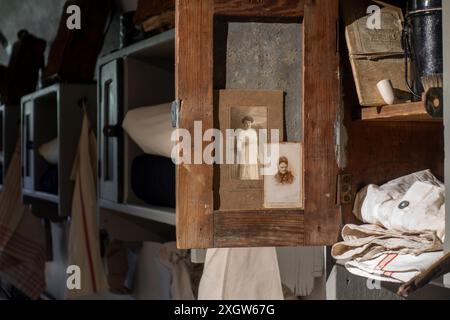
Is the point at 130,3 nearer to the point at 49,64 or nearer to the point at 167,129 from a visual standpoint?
the point at 49,64

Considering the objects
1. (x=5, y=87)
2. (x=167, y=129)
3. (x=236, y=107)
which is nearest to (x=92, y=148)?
(x=167, y=129)

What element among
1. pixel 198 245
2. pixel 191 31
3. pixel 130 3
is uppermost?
pixel 130 3

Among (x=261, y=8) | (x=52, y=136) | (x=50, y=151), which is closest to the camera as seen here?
(x=261, y=8)

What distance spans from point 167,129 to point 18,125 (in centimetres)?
200

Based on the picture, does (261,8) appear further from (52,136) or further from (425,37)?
(52,136)

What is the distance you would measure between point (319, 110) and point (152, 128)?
2.52 feet

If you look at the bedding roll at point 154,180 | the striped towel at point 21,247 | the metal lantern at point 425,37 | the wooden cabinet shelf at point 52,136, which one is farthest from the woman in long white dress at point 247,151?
the striped towel at point 21,247

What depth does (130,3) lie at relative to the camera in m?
2.81

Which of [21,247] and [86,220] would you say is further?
[21,247]

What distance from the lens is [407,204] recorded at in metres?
1.19

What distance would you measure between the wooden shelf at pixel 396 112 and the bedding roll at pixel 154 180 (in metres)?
0.86

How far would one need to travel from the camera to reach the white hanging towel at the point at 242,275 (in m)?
1.74

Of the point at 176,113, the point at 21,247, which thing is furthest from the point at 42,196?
the point at 176,113

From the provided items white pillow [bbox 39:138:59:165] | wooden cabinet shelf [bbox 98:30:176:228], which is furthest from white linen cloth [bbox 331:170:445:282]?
white pillow [bbox 39:138:59:165]
